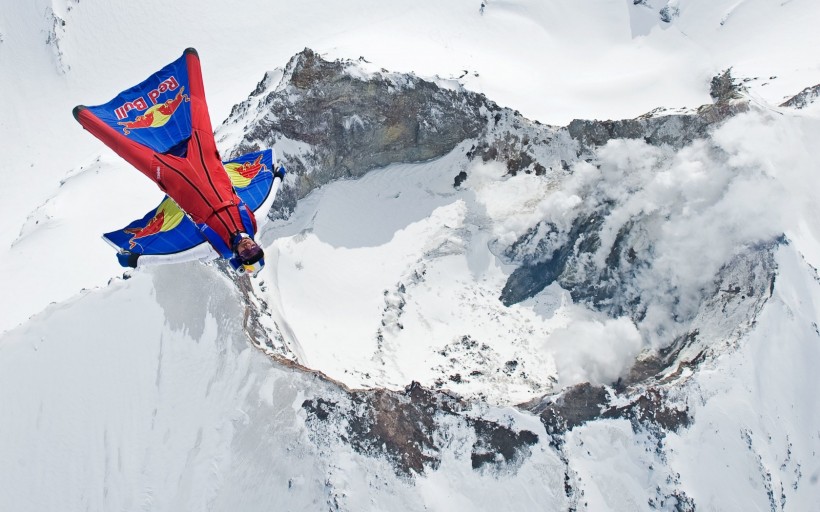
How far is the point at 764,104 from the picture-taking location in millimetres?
41875

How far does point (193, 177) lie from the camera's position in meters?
23.8

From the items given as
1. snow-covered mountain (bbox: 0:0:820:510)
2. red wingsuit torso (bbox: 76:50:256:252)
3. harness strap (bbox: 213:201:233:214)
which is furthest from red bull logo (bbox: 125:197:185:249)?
snow-covered mountain (bbox: 0:0:820:510)

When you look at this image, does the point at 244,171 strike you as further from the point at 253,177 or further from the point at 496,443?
the point at 496,443

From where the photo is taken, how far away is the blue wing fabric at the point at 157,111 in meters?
24.7

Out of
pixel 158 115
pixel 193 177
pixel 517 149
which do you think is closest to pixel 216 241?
pixel 193 177

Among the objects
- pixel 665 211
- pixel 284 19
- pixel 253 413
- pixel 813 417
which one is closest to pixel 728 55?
pixel 665 211

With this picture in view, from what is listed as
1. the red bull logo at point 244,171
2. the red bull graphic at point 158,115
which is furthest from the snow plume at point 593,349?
the red bull graphic at point 158,115

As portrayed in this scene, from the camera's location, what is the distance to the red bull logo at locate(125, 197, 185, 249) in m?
25.1

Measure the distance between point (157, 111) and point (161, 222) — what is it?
3.84 m

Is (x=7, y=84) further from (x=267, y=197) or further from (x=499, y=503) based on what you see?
(x=499, y=503)

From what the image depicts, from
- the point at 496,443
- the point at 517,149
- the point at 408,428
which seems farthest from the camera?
the point at 517,149

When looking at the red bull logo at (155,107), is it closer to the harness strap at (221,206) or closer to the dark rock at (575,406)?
the harness strap at (221,206)

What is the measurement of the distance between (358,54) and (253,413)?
96.2 feet

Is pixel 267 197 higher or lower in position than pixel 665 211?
higher
